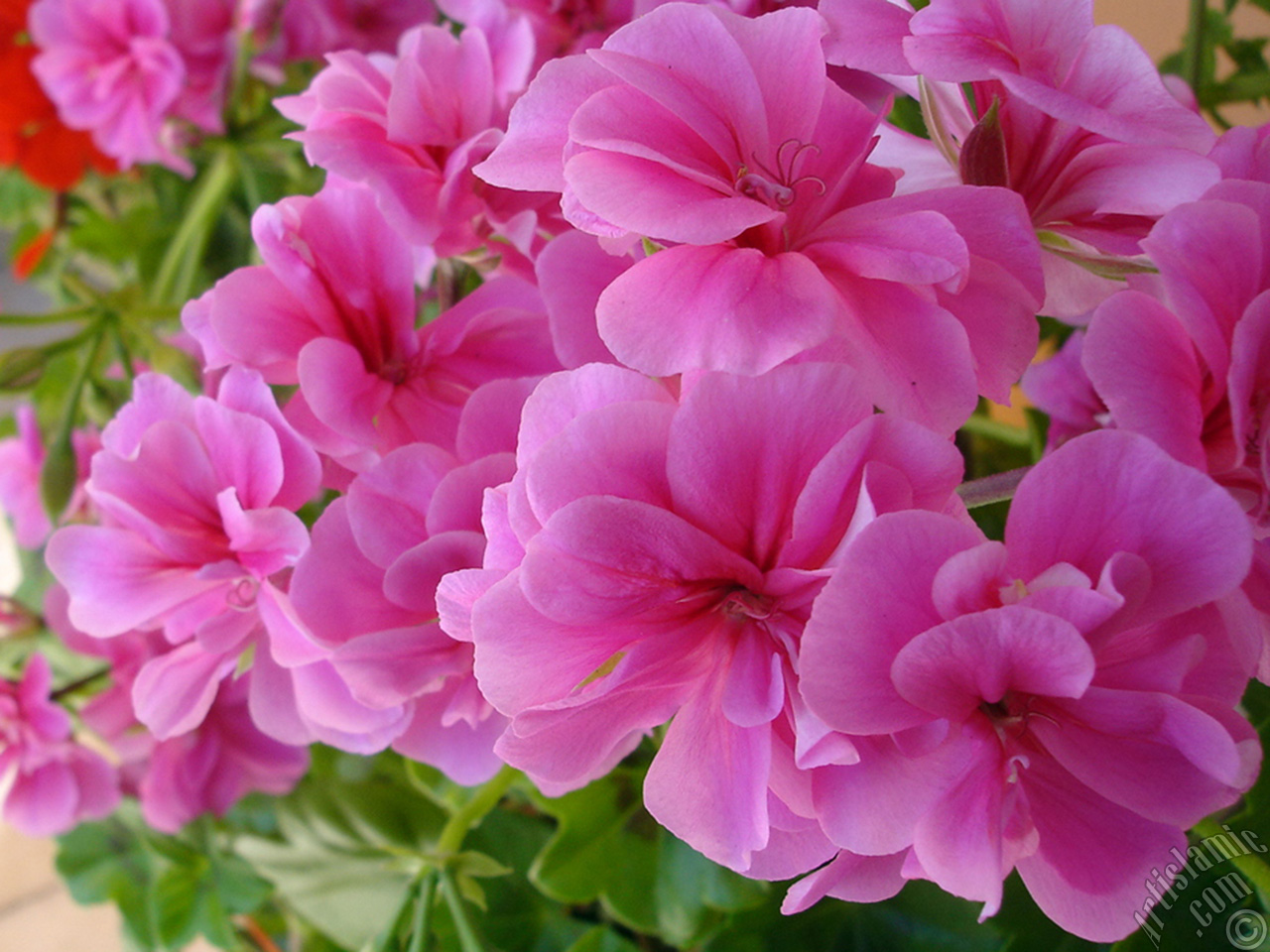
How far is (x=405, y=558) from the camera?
241mm

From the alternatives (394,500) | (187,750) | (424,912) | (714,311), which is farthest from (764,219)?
(187,750)

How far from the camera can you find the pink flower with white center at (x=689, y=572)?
0.17 m

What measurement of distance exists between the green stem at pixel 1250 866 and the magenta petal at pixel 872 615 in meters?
0.15

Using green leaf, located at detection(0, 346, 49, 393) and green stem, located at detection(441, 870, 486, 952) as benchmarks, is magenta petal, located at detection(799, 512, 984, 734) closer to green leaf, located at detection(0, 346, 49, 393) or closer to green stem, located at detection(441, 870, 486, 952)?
green stem, located at detection(441, 870, 486, 952)

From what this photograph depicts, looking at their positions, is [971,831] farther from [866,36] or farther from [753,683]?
[866,36]

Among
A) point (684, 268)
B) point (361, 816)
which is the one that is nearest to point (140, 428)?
point (684, 268)

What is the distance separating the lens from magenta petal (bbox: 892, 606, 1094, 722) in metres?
0.16

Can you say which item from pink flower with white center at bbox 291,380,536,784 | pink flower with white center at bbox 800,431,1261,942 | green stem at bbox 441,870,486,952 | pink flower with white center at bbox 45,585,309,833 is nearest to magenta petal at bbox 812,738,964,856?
pink flower with white center at bbox 800,431,1261,942

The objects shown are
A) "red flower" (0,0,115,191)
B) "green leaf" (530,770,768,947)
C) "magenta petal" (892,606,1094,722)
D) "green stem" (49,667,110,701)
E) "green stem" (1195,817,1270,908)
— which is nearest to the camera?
"magenta petal" (892,606,1094,722)

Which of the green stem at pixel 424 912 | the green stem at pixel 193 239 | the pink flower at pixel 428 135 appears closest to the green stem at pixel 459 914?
the green stem at pixel 424 912

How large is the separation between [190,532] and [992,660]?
0.22m

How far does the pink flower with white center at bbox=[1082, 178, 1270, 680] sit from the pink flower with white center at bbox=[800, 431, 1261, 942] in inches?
0.6

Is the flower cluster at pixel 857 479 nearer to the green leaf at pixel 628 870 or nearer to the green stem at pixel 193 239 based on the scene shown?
the green leaf at pixel 628 870

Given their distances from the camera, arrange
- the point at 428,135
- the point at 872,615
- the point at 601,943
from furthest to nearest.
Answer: the point at 601,943 < the point at 428,135 < the point at 872,615
